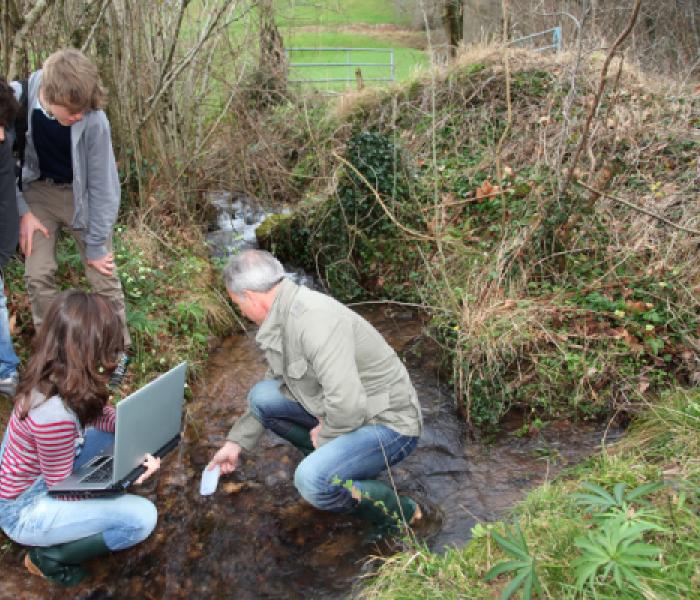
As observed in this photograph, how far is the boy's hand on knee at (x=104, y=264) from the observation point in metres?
3.82

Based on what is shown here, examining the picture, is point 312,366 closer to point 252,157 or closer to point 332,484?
point 332,484

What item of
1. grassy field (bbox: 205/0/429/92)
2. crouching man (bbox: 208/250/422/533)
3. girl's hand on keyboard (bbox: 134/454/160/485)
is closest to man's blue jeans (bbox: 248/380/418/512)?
crouching man (bbox: 208/250/422/533)

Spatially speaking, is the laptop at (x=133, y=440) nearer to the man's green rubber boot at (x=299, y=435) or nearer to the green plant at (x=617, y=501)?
the man's green rubber boot at (x=299, y=435)

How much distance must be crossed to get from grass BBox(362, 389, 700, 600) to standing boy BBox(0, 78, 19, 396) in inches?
90.0

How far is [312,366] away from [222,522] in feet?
3.96

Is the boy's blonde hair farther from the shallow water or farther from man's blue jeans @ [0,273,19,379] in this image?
the shallow water

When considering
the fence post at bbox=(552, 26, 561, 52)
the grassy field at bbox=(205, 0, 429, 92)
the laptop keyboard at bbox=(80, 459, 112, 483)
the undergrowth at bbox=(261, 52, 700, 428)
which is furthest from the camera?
the grassy field at bbox=(205, 0, 429, 92)

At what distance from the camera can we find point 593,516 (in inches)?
91.8

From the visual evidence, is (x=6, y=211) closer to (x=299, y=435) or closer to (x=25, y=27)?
(x=25, y=27)

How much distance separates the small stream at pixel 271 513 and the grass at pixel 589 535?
406 mm

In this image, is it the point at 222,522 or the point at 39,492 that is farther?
the point at 222,522

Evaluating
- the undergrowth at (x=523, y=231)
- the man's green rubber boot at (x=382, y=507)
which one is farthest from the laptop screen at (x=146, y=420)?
the undergrowth at (x=523, y=231)

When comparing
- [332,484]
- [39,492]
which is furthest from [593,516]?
[39,492]

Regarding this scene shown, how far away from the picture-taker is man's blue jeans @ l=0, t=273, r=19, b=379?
3.36 metres
